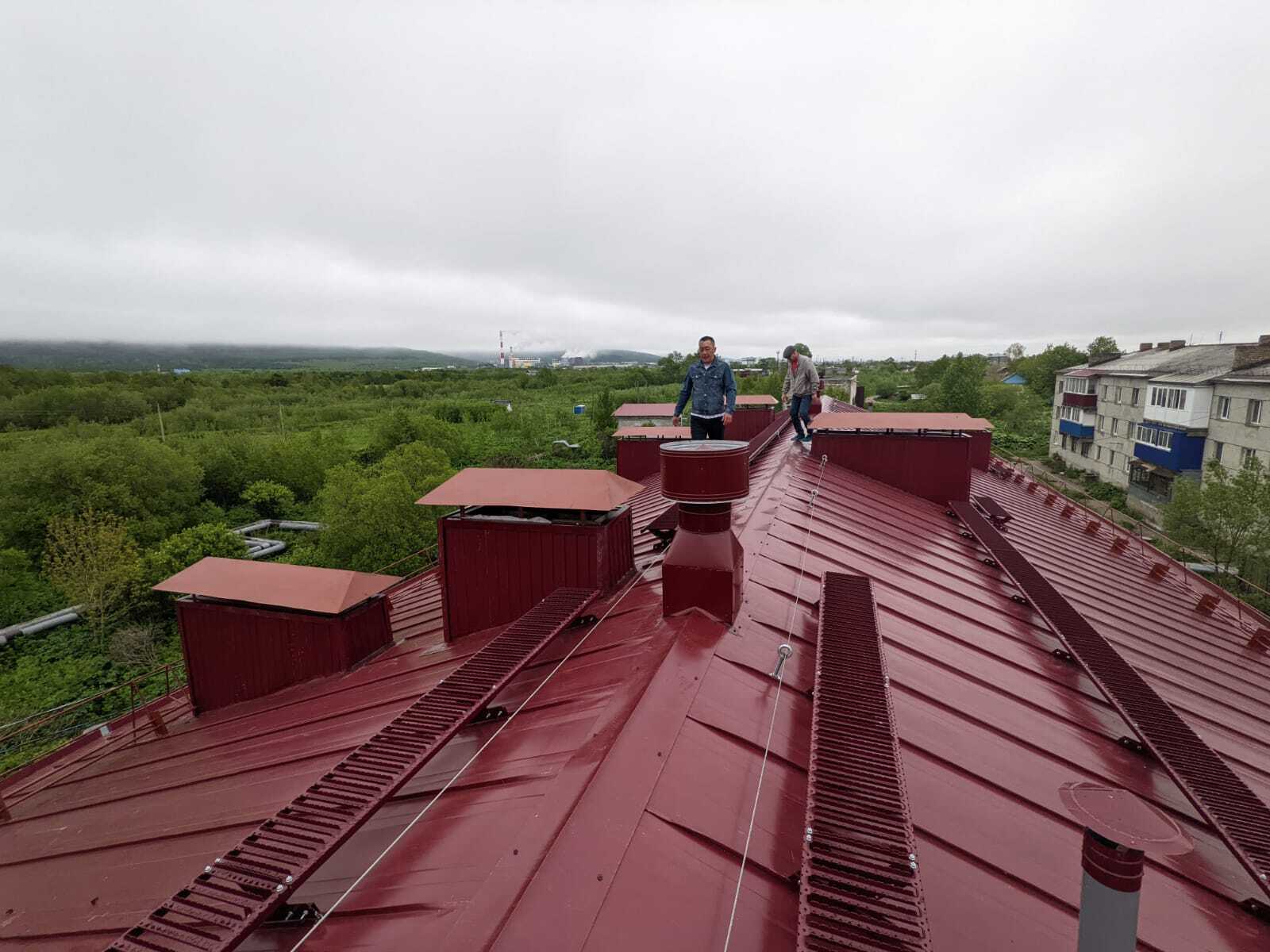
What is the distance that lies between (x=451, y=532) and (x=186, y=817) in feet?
10.2

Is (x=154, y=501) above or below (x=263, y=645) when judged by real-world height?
below

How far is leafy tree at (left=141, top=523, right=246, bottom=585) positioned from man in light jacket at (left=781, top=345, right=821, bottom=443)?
20.2 m

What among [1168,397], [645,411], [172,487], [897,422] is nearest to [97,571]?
[172,487]

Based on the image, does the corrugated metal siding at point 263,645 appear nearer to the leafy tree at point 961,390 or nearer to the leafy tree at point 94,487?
the leafy tree at point 94,487

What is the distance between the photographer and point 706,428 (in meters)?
7.95

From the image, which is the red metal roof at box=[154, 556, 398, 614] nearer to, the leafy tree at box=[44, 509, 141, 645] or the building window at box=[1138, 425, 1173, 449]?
the leafy tree at box=[44, 509, 141, 645]

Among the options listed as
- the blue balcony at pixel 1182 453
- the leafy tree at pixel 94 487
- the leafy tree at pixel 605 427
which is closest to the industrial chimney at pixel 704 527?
the leafy tree at pixel 94 487

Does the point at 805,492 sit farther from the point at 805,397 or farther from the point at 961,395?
the point at 961,395

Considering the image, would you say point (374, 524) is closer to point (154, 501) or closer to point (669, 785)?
point (154, 501)

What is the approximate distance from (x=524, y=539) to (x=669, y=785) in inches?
138

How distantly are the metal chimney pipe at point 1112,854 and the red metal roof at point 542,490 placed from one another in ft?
13.5

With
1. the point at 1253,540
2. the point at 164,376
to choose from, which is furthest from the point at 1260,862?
the point at 164,376

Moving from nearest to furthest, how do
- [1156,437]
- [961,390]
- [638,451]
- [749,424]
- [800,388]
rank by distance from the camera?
[800,388], [638,451], [749,424], [1156,437], [961,390]

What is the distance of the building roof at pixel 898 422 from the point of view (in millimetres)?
11305
